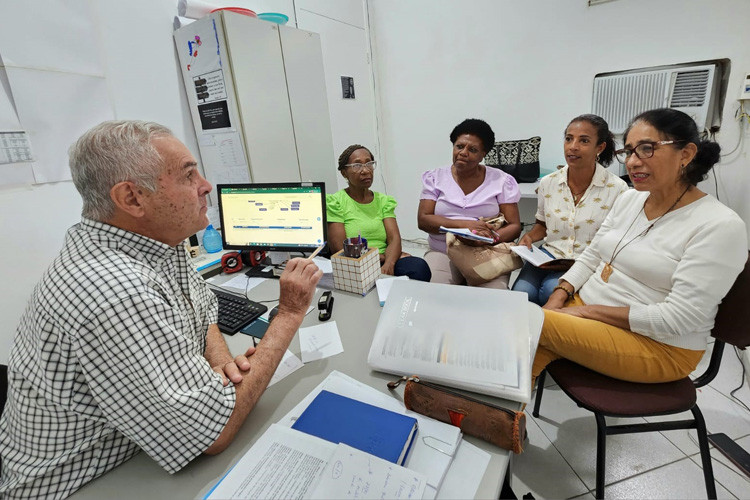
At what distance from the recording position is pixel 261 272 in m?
1.80

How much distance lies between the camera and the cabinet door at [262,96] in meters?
2.08

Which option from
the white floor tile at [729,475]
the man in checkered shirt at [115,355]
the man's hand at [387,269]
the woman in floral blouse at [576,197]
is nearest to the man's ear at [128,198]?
the man in checkered shirt at [115,355]

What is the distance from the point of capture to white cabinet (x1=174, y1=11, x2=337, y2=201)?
2070 mm

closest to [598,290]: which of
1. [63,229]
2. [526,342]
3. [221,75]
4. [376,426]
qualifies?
[526,342]

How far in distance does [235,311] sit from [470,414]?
3.26 ft

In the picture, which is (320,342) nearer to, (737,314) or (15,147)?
(737,314)

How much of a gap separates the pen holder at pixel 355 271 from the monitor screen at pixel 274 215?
0.75ft

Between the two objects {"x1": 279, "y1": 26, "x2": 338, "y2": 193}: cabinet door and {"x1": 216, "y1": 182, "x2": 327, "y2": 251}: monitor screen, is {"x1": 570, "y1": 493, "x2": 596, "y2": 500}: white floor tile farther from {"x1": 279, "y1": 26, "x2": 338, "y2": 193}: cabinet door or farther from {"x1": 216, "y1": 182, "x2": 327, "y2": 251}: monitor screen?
{"x1": 279, "y1": 26, "x2": 338, "y2": 193}: cabinet door

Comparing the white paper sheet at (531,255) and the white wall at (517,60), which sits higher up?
the white wall at (517,60)

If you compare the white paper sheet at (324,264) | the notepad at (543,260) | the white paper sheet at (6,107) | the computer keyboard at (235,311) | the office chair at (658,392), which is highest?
the white paper sheet at (6,107)

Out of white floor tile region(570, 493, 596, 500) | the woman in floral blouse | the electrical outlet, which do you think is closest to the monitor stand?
the woman in floral blouse

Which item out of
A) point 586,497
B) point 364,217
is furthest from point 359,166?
point 586,497

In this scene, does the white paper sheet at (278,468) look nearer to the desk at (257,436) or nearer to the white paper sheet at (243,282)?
the desk at (257,436)

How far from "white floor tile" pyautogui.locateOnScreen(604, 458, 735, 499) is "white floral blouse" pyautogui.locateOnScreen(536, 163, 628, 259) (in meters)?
1.00
